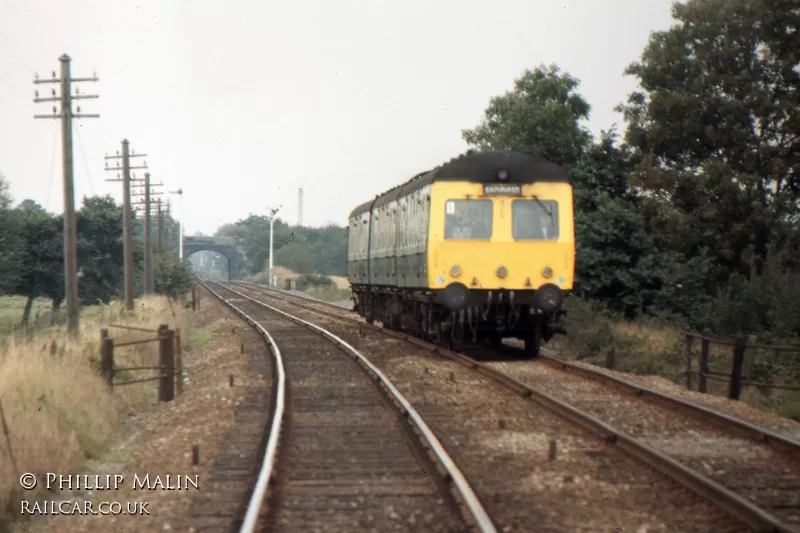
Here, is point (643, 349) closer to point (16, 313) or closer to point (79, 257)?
point (79, 257)

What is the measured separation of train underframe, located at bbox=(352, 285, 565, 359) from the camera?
673 inches

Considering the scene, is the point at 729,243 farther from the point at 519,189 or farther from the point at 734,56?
the point at 519,189

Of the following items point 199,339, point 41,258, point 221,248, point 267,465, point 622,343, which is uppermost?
point 221,248

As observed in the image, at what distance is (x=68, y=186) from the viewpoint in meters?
22.9

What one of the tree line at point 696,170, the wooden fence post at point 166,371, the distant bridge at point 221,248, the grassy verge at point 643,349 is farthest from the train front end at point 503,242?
the distant bridge at point 221,248

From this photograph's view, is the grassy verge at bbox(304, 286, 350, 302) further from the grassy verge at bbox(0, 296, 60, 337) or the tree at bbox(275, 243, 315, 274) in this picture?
the tree at bbox(275, 243, 315, 274)

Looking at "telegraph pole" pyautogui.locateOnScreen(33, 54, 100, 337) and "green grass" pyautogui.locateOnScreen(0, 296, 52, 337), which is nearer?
"telegraph pole" pyautogui.locateOnScreen(33, 54, 100, 337)

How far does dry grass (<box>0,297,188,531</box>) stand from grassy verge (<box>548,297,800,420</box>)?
9.97 meters

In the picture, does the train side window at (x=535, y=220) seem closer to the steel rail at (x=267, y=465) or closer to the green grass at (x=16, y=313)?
the steel rail at (x=267, y=465)

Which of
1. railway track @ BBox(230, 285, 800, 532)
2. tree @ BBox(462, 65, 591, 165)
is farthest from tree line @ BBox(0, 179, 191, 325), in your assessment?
railway track @ BBox(230, 285, 800, 532)

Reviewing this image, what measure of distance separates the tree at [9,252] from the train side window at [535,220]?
143 ft

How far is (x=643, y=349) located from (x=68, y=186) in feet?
46.8

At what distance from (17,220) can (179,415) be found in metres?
48.7

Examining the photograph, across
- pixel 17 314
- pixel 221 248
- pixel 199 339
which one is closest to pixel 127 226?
pixel 199 339
